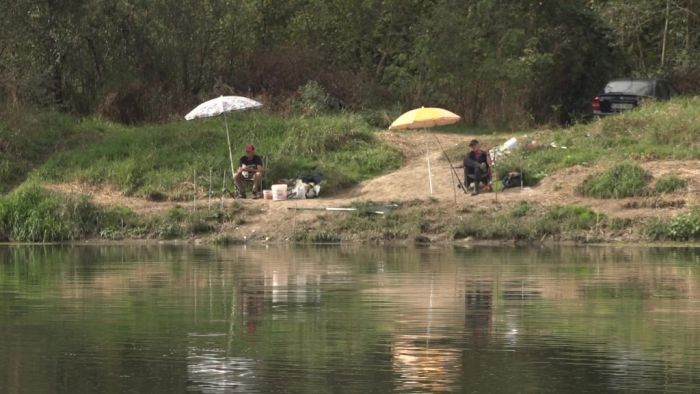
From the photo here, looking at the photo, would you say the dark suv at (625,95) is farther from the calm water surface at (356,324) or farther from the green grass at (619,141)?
the calm water surface at (356,324)

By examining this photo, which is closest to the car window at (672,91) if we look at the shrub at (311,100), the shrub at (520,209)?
the shrub at (311,100)

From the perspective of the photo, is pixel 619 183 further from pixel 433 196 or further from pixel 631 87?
pixel 631 87

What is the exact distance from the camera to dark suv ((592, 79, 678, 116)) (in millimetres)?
43062

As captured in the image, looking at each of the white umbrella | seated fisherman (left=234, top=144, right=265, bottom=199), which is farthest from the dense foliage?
seated fisherman (left=234, top=144, right=265, bottom=199)

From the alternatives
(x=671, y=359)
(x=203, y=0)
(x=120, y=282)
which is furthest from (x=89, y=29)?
(x=671, y=359)

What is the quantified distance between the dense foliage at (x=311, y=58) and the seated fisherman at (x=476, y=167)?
9588mm

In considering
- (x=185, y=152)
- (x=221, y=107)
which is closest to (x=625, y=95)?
(x=221, y=107)

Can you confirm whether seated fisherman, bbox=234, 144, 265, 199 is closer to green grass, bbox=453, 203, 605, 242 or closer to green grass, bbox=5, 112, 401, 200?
green grass, bbox=5, 112, 401, 200

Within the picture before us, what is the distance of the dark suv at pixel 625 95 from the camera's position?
43062mm

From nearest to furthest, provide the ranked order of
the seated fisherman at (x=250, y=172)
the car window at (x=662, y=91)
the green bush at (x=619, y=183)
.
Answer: the green bush at (x=619, y=183) < the seated fisherman at (x=250, y=172) < the car window at (x=662, y=91)

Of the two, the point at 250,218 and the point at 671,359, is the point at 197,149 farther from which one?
the point at 671,359

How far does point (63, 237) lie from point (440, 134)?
1119 centimetres

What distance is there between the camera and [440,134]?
140ft

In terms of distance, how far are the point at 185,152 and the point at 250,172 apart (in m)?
3.24
